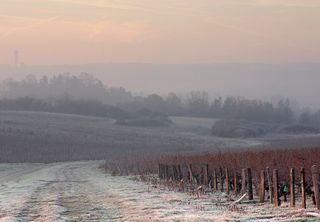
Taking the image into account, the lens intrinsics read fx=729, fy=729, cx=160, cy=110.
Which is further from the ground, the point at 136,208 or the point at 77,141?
the point at 136,208

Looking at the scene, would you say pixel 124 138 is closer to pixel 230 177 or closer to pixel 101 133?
pixel 101 133

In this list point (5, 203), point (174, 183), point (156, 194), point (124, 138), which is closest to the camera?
point (5, 203)

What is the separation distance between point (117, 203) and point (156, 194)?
14.1ft

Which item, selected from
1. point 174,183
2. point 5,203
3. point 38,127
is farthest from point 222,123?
point 5,203

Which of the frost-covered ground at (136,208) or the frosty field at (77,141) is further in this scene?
the frosty field at (77,141)

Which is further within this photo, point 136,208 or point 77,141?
point 77,141

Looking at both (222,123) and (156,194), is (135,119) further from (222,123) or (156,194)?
(156,194)

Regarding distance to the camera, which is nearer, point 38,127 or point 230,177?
point 230,177

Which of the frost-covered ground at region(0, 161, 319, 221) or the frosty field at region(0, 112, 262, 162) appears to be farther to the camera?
the frosty field at region(0, 112, 262, 162)

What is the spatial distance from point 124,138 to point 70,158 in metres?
29.8

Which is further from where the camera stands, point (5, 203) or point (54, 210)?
point (5, 203)

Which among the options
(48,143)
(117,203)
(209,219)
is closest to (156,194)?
(117,203)

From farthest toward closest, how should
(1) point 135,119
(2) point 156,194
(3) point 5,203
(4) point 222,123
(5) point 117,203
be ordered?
(1) point 135,119 < (4) point 222,123 < (2) point 156,194 < (3) point 5,203 < (5) point 117,203

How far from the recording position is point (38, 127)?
139625mm
